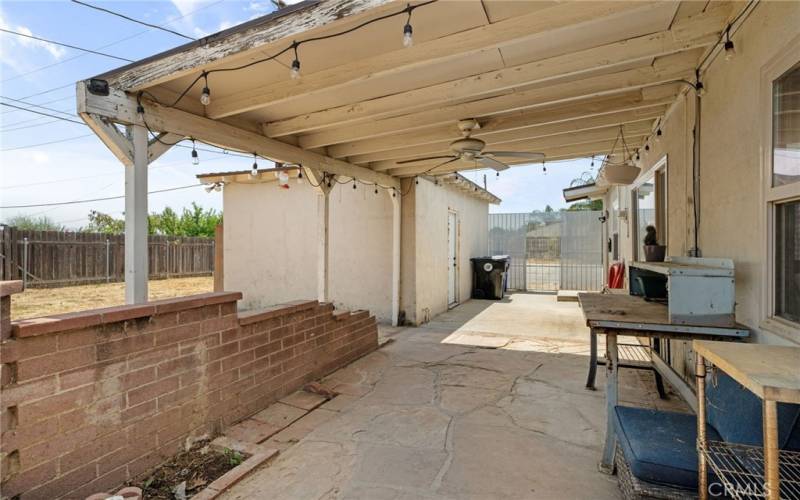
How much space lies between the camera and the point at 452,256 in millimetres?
9523

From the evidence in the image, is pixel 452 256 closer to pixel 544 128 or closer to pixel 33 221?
pixel 544 128

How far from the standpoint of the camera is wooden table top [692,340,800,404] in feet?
3.58

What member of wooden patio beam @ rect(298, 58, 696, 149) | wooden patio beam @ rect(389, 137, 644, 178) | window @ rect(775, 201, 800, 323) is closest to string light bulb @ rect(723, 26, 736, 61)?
wooden patio beam @ rect(298, 58, 696, 149)

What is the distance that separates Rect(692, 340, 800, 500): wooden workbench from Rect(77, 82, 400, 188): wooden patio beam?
4.05 metres

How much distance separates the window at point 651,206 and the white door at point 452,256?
4187 mm

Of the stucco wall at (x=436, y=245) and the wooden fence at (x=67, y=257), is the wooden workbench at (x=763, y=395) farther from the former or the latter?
the wooden fence at (x=67, y=257)

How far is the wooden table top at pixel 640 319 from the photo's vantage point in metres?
2.20

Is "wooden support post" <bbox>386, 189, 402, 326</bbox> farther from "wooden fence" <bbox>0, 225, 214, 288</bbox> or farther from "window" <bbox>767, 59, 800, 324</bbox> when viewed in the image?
"wooden fence" <bbox>0, 225, 214, 288</bbox>

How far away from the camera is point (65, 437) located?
199 cm

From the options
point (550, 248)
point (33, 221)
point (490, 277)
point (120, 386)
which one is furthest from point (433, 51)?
point (33, 221)

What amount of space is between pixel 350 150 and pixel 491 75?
105 inches

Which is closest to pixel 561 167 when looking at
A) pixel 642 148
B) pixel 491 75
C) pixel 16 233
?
pixel 642 148

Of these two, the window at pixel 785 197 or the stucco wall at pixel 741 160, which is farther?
the stucco wall at pixel 741 160

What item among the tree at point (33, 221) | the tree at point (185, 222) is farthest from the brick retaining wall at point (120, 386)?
the tree at point (185, 222)
